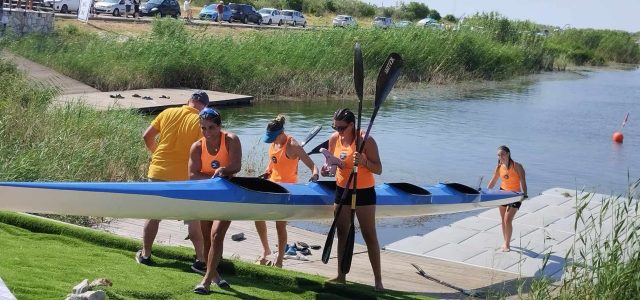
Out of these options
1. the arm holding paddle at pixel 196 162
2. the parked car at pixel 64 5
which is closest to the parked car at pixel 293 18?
the parked car at pixel 64 5

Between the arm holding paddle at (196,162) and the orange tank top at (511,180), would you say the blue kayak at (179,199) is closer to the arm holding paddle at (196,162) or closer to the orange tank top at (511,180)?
the arm holding paddle at (196,162)

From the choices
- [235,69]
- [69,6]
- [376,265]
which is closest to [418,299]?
[376,265]

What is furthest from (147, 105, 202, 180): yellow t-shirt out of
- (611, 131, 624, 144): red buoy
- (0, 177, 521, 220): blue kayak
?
(611, 131, 624, 144): red buoy

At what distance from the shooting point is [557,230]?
13.6m

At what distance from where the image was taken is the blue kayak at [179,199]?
7910 millimetres

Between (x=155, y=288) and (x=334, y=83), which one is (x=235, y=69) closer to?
(x=334, y=83)

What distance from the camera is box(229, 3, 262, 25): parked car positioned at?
5597 centimetres

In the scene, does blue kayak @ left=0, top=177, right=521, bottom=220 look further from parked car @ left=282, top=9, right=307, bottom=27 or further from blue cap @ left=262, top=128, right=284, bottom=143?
parked car @ left=282, top=9, right=307, bottom=27

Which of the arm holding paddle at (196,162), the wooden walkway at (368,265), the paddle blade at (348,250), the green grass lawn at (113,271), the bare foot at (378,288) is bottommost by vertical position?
the wooden walkway at (368,265)

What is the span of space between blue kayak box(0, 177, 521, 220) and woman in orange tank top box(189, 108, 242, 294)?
21 centimetres

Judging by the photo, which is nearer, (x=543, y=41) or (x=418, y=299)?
(x=418, y=299)

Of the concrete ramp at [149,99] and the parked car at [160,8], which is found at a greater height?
the parked car at [160,8]

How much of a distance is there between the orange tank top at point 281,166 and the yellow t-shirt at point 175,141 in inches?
45.8

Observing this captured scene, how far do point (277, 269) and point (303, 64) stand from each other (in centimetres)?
2531
